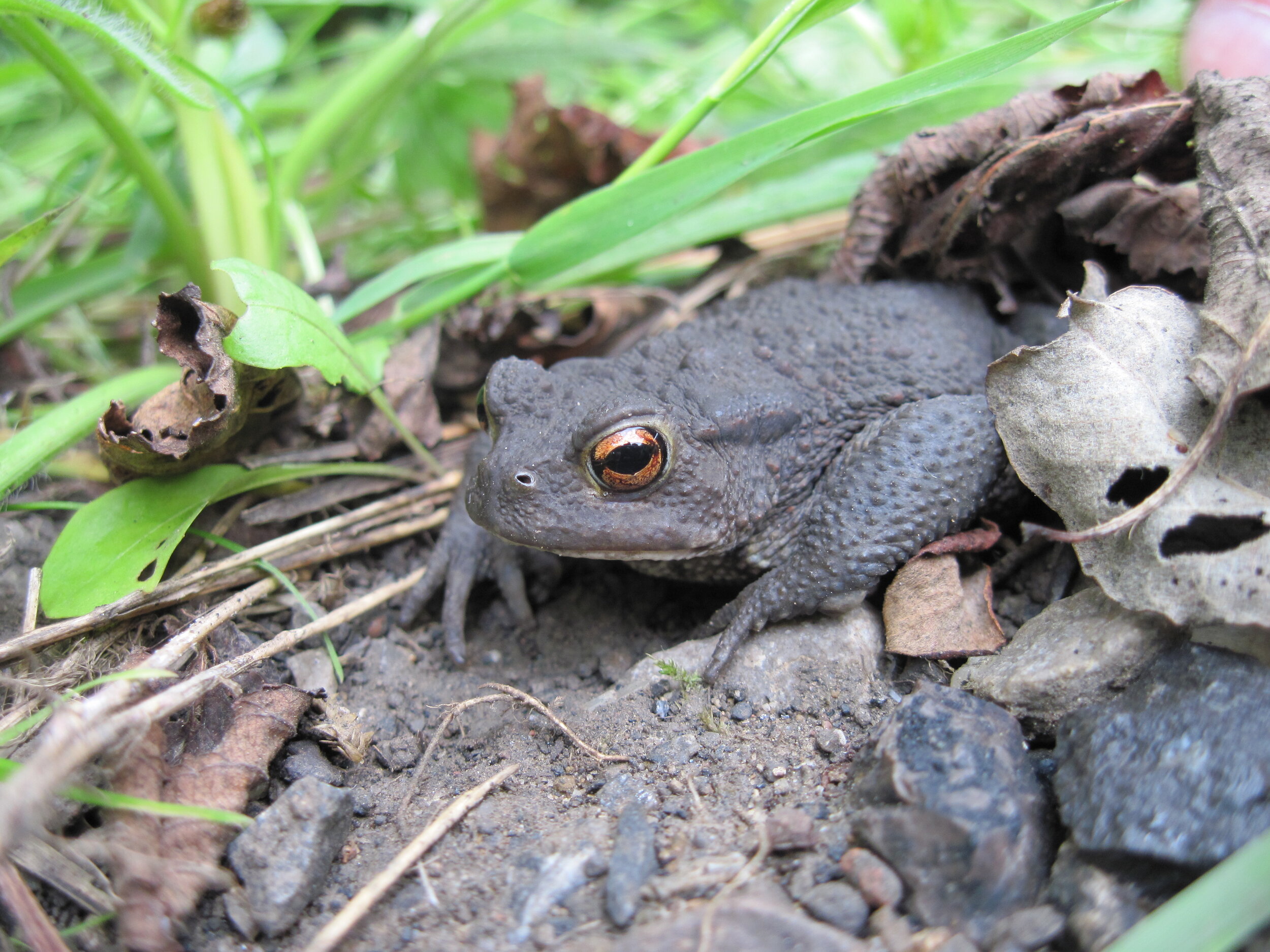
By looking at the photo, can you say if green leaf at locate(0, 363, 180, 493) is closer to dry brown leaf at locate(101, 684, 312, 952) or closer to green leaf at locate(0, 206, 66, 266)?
green leaf at locate(0, 206, 66, 266)

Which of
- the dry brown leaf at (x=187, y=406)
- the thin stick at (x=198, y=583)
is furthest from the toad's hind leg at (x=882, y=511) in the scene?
the dry brown leaf at (x=187, y=406)

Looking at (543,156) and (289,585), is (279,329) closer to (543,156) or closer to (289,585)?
(289,585)

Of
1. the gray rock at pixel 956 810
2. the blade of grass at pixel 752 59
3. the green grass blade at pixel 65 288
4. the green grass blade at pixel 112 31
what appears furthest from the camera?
the green grass blade at pixel 65 288

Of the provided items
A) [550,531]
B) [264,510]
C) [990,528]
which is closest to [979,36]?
[990,528]

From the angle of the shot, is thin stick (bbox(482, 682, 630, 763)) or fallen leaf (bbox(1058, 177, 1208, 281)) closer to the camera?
thin stick (bbox(482, 682, 630, 763))

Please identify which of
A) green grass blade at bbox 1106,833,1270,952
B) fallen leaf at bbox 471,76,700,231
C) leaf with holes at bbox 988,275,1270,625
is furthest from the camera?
fallen leaf at bbox 471,76,700,231

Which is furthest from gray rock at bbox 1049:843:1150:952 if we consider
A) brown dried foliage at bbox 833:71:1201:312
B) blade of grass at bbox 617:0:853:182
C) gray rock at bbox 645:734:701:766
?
blade of grass at bbox 617:0:853:182

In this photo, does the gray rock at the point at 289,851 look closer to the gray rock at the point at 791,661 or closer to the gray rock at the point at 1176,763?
the gray rock at the point at 791,661
